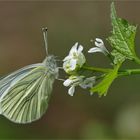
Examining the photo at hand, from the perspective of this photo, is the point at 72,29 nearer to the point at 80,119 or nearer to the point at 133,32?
the point at 80,119

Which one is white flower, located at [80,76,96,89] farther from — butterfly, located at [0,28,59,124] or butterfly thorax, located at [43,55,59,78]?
butterfly, located at [0,28,59,124]

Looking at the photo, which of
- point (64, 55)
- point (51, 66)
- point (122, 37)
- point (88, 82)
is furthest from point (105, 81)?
point (64, 55)

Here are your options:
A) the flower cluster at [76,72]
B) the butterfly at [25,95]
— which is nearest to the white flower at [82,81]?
the flower cluster at [76,72]

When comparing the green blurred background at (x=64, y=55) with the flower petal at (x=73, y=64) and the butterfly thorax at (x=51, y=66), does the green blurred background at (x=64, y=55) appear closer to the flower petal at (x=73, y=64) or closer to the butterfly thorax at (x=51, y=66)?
the butterfly thorax at (x=51, y=66)

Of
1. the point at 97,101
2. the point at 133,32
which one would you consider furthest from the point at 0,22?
the point at 133,32

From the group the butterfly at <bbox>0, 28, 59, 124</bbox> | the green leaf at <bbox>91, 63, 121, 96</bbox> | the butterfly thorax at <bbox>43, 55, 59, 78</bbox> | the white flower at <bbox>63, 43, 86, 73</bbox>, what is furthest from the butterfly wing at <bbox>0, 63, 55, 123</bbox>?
the green leaf at <bbox>91, 63, 121, 96</bbox>

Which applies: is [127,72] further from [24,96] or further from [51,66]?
[24,96]
